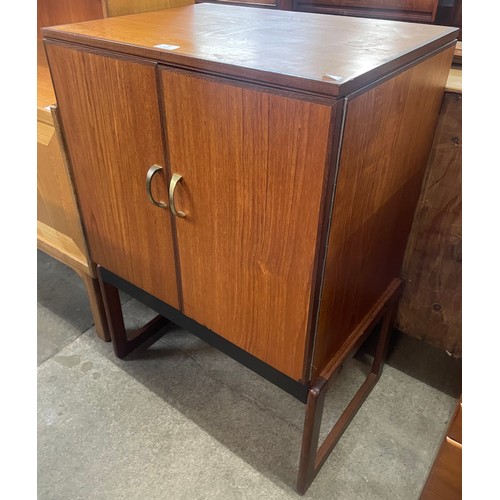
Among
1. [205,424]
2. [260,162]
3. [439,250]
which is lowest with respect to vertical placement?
[205,424]

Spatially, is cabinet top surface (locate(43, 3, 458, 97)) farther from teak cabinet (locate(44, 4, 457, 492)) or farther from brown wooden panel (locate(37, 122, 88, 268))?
brown wooden panel (locate(37, 122, 88, 268))

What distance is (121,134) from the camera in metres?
0.97

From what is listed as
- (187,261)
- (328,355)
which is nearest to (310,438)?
(328,355)

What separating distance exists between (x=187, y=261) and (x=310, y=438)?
1.64 feet

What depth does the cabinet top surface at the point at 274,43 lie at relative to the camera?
66 cm

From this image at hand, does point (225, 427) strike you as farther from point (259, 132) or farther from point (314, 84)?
point (314, 84)

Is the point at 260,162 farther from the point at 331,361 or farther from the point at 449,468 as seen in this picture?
the point at 449,468

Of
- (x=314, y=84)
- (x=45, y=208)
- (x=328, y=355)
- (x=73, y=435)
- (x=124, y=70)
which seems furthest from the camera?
(x=45, y=208)

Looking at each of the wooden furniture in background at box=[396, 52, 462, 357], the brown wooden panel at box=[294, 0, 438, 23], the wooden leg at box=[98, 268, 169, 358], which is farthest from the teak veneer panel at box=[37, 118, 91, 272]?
the brown wooden panel at box=[294, 0, 438, 23]

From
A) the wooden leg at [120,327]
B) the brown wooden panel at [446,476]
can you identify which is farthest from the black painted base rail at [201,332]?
the brown wooden panel at [446,476]

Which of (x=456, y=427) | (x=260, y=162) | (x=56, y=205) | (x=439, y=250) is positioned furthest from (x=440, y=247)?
(x=56, y=205)

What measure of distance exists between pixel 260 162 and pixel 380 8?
1.19 metres

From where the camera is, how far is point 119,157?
1010mm

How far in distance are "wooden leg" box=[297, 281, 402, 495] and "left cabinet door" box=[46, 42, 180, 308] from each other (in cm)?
41
